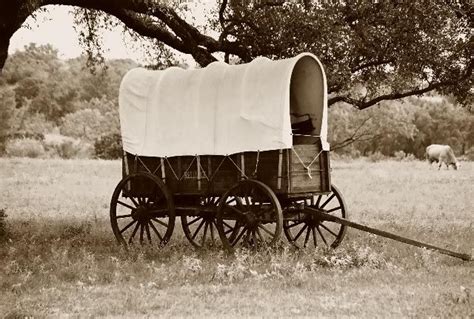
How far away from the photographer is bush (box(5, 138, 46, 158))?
1755 inches

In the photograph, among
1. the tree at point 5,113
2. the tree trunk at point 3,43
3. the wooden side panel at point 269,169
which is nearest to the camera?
the wooden side panel at point 269,169

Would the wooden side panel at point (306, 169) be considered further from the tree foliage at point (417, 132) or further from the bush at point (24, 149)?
the tree foliage at point (417, 132)

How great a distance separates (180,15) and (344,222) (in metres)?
7.15

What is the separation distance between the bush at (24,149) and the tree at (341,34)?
32.5 metres

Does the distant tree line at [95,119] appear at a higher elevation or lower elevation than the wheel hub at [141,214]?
higher

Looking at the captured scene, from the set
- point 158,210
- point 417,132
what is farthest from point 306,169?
point 417,132

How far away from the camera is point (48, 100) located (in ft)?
214

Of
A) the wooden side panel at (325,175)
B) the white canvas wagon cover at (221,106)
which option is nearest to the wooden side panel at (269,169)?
the white canvas wagon cover at (221,106)

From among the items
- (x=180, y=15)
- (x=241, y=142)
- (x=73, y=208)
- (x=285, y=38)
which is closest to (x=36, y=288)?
(x=241, y=142)

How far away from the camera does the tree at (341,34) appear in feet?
40.7

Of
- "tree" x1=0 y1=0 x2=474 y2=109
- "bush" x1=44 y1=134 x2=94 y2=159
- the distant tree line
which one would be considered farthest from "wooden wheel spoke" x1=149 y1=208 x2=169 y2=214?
"bush" x1=44 y1=134 x2=94 y2=159

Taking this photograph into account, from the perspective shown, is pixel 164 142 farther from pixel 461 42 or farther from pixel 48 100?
pixel 48 100

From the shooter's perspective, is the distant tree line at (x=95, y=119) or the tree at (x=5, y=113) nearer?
the distant tree line at (x=95, y=119)

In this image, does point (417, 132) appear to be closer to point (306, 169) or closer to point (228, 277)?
point (306, 169)
